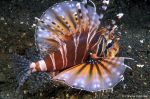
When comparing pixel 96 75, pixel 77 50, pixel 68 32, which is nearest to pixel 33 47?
pixel 68 32

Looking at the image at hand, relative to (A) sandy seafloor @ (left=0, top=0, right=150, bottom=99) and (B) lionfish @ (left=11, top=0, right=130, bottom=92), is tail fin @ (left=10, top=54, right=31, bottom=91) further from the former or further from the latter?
(A) sandy seafloor @ (left=0, top=0, right=150, bottom=99)

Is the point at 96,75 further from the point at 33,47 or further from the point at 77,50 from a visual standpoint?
the point at 33,47

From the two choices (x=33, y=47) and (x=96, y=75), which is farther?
(x=33, y=47)

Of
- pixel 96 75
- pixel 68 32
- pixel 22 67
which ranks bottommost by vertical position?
pixel 96 75

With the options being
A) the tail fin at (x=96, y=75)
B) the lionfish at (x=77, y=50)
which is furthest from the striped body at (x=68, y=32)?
the tail fin at (x=96, y=75)

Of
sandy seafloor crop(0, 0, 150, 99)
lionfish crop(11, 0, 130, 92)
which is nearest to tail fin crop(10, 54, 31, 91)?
lionfish crop(11, 0, 130, 92)

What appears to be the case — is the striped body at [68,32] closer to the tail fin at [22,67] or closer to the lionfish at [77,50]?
the lionfish at [77,50]

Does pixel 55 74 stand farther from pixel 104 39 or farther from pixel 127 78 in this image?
pixel 127 78
